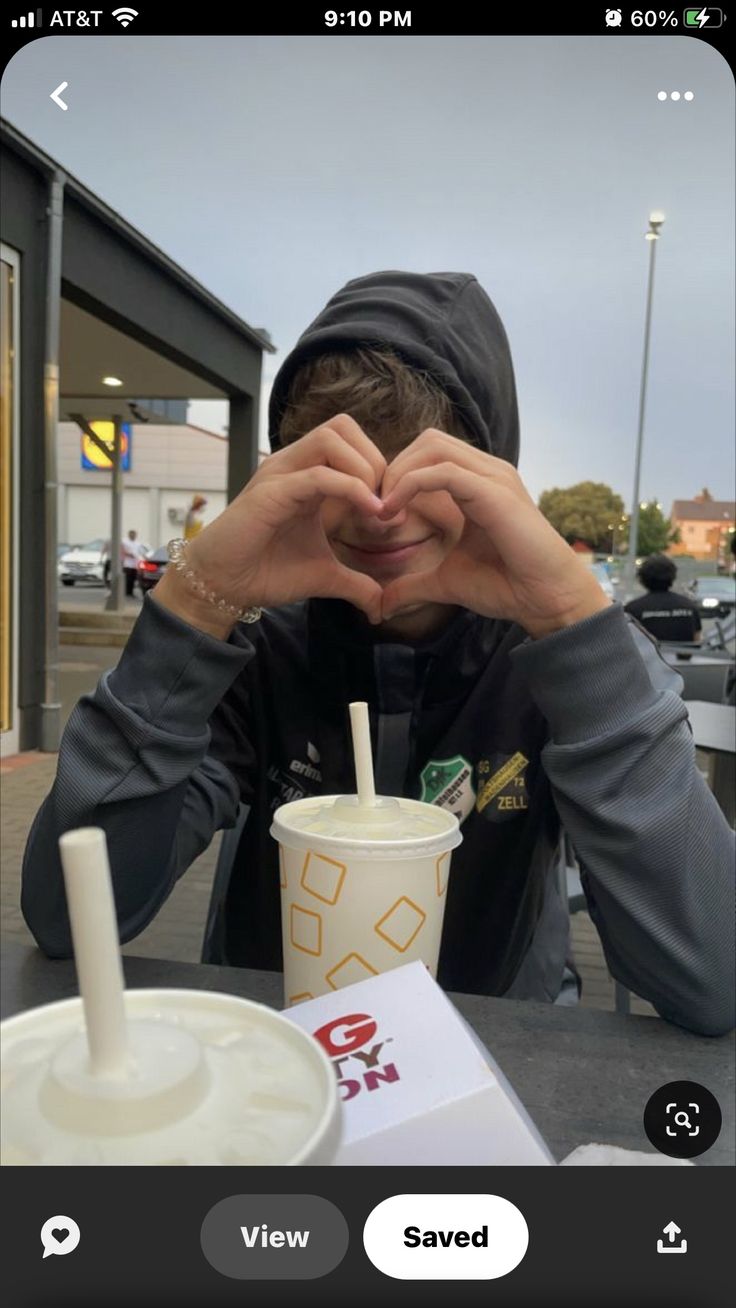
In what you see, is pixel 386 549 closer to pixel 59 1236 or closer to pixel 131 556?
pixel 131 556

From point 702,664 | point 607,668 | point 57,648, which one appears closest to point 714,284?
point 607,668

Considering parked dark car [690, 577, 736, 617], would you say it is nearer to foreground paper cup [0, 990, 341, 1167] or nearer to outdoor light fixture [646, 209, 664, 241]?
outdoor light fixture [646, 209, 664, 241]

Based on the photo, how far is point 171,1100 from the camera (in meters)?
0.24

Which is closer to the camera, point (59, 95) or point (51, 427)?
point (59, 95)

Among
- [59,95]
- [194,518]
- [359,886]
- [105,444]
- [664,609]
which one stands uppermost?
[59,95]

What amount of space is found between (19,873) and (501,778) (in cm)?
42

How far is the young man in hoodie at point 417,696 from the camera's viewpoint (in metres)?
0.58

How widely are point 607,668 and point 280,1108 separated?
0.40m

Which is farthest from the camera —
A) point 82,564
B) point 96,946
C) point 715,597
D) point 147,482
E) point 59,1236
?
point 715,597

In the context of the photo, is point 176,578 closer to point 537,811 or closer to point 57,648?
point 537,811

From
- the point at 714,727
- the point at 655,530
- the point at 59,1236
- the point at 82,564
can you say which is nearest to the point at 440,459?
the point at 655,530
